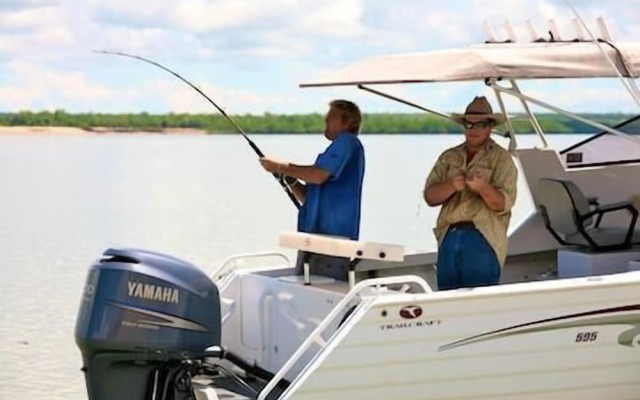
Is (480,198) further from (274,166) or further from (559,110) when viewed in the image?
(274,166)

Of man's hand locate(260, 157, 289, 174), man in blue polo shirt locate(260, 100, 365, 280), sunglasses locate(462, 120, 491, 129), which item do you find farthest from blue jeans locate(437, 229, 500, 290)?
man's hand locate(260, 157, 289, 174)

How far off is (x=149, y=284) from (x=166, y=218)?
45.0 ft

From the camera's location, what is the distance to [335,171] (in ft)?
16.6

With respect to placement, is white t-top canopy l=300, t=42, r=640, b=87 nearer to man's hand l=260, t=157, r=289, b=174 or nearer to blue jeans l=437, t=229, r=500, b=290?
man's hand l=260, t=157, r=289, b=174

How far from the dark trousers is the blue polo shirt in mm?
137

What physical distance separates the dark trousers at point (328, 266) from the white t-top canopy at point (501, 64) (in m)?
0.67

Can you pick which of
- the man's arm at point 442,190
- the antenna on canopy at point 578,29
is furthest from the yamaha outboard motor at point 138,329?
the antenna on canopy at point 578,29

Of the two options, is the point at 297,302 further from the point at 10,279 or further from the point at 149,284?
the point at 10,279

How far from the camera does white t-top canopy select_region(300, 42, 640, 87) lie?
15.0ft

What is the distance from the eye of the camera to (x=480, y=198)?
15.5 ft

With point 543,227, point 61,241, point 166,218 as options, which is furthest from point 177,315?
point 166,218

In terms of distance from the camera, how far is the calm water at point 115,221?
30.5 ft

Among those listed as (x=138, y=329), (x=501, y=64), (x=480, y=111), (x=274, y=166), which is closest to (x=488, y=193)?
(x=480, y=111)

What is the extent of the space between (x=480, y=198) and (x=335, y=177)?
65cm
